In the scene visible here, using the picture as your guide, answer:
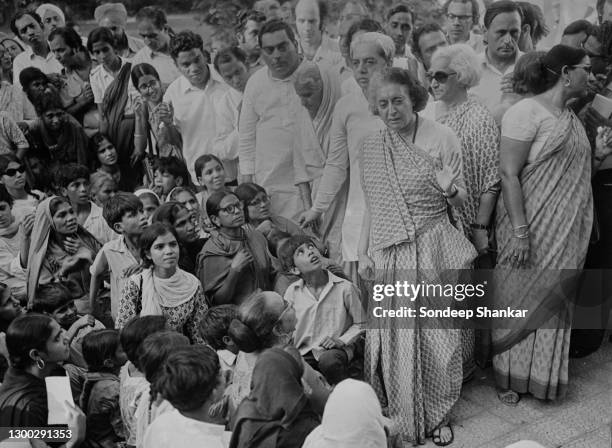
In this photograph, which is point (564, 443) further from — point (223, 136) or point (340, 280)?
point (223, 136)

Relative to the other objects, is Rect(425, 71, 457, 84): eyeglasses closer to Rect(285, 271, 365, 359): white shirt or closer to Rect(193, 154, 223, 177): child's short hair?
Rect(285, 271, 365, 359): white shirt

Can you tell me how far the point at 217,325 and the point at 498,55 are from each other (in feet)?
6.81

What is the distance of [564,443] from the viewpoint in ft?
13.0

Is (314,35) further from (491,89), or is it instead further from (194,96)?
(491,89)

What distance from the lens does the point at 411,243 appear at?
4066mm

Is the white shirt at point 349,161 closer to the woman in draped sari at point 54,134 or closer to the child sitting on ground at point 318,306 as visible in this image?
the child sitting on ground at point 318,306

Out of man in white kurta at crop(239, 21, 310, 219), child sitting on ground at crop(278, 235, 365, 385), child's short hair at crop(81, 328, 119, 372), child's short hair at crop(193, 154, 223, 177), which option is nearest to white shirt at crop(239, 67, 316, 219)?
man in white kurta at crop(239, 21, 310, 219)

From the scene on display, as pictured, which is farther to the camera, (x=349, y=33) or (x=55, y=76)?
(x=55, y=76)

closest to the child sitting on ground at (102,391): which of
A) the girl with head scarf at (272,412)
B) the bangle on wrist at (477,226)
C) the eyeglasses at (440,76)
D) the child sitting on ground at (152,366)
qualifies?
the child sitting on ground at (152,366)

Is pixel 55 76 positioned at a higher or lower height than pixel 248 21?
lower

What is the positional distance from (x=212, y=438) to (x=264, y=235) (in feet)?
4.58

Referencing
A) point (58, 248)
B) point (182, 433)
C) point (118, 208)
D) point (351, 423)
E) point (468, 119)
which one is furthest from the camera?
point (58, 248)

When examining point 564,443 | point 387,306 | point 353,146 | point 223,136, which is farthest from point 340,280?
point 564,443

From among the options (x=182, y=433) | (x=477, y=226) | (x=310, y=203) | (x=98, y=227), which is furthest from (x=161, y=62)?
(x=182, y=433)
